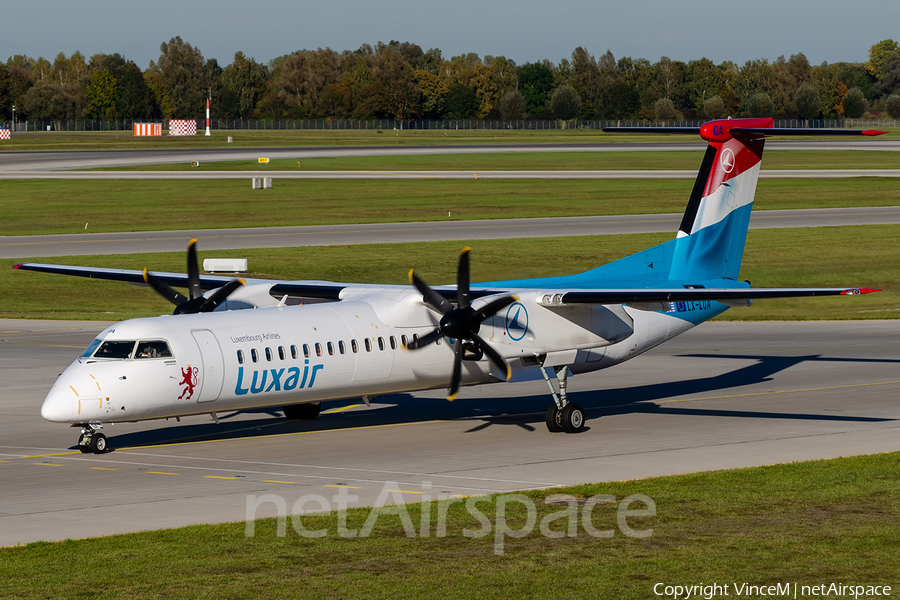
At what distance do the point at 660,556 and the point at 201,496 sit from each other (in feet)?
27.4

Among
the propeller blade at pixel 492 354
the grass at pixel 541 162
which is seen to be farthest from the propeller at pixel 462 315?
the grass at pixel 541 162

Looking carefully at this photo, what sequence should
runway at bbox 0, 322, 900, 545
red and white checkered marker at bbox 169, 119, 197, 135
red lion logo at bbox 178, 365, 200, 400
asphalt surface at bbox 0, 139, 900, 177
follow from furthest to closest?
red and white checkered marker at bbox 169, 119, 197, 135 → asphalt surface at bbox 0, 139, 900, 177 → red lion logo at bbox 178, 365, 200, 400 → runway at bbox 0, 322, 900, 545

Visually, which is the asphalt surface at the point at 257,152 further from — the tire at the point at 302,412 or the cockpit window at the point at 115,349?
the cockpit window at the point at 115,349

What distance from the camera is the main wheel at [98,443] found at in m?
23.9

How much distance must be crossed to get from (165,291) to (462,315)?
714 cm

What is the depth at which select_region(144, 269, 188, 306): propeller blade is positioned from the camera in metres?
26.5

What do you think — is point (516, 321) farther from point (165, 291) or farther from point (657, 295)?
point (165, 291)

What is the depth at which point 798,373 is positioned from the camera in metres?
35.8

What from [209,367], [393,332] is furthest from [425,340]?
[209,367]

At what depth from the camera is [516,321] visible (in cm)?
2667

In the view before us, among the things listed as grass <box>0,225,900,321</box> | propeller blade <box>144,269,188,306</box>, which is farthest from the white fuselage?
grass <box>0,225,900,321</box>

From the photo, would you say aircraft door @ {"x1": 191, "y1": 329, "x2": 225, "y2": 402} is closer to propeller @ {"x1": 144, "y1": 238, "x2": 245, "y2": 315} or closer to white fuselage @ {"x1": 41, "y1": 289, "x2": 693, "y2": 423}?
white fuselage @ {"x1": 41, "y1": 289, "x2": 693, "y2": 423}

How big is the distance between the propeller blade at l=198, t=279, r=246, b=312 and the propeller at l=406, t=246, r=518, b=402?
14.4ft

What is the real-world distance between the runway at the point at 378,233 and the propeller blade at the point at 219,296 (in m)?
34.5
